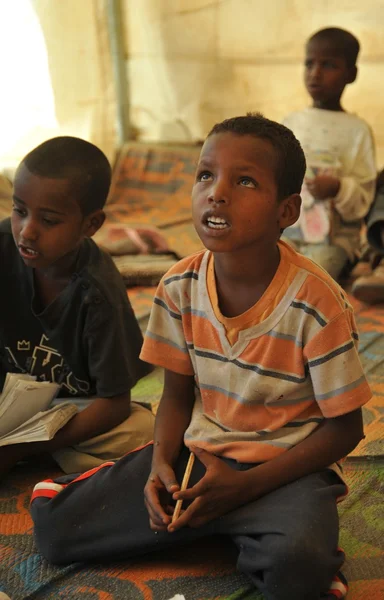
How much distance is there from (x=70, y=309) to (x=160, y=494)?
43 centimetres

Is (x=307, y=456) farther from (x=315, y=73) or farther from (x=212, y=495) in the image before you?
(x=315, y=73)

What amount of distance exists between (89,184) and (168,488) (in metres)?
0.63

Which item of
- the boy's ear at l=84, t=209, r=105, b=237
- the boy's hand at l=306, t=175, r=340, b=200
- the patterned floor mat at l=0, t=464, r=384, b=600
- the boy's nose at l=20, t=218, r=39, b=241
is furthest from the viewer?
the boy's hand at l=306, t=175, r=340, b=200

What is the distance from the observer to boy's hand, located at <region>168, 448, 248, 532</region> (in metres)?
1.05

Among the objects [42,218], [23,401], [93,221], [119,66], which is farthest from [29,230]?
[119,66]

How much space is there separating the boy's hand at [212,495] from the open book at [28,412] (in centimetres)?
39

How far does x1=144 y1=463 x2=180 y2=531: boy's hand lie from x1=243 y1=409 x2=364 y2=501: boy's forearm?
125 millimetres

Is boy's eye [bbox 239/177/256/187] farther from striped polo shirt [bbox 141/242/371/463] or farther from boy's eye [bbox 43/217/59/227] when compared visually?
boy's eye [bbox 43/217/59/227]

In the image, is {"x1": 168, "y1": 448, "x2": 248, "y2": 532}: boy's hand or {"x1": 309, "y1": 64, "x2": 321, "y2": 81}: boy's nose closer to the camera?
{"x1": 168, "y1": 448, "x2": 248, "y2": 532}: boy's hand

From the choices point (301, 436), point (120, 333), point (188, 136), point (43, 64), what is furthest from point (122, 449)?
point (188, 136)

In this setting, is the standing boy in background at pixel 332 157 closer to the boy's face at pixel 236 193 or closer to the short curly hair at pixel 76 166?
the short curly hair at pixel 76 166

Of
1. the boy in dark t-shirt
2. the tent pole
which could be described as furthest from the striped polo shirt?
the tent pole

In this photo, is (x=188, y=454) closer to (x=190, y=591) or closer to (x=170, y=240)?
(x=190, y=591)

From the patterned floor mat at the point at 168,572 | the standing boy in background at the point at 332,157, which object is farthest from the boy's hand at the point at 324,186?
the patterned floor mat at the point at 168,572
